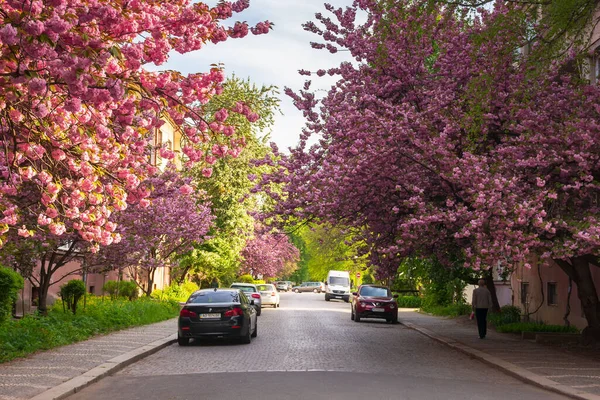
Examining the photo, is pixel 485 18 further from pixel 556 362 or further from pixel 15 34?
pixel 15 34

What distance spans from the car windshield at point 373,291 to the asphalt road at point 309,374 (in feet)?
43.9

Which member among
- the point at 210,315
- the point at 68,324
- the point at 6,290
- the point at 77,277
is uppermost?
the point at 77,277

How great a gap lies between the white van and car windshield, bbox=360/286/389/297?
31114 millimetres

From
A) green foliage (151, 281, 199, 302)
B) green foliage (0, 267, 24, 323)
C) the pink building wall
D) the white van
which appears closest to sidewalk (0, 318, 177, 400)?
green foliage (0, 267, 24, 323)

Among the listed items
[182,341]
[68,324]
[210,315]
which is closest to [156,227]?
[68,324]

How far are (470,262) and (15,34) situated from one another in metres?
11.3

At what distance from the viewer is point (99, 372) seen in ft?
41.7

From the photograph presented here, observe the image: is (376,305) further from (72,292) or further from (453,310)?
(72,292)

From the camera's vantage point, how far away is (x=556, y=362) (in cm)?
1507

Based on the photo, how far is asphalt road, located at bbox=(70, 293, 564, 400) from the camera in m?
10.8

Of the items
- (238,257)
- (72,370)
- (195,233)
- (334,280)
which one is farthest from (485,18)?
(334,280)

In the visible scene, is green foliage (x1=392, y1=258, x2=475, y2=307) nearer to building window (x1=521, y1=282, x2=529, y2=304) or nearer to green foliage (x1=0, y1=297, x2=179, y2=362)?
building window (x1=521, y1=282, x2=529, y2=304)

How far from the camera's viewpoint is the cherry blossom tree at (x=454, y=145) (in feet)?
48.6

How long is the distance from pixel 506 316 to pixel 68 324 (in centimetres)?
1524
